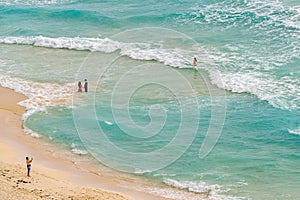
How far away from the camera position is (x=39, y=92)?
38.2 m

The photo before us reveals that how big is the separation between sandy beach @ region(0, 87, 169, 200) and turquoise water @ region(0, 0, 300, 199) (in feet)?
3.87

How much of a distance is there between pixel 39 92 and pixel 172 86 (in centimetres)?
952

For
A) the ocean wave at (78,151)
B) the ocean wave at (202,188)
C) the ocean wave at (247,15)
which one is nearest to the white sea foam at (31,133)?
the ocean wave at (78,151)

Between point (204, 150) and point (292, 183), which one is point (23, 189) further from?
point (292, 183)

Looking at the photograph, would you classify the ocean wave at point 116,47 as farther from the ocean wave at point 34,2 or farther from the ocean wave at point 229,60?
the ocean wave at point 34,2

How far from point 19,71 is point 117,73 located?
796 centimetres

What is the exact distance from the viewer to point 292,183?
1035 inches

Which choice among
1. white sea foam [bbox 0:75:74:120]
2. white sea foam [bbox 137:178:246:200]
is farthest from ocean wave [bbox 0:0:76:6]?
A: white sea foam [bbox 137:178:246:200]

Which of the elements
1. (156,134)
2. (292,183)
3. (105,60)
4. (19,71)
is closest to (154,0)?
(105,60)

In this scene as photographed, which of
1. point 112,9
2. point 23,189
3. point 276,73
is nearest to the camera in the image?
point 23,189

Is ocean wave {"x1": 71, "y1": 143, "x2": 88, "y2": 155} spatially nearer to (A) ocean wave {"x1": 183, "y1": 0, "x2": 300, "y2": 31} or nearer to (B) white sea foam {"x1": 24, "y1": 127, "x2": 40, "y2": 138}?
(B) white sea foam {"x1": 24, "y1": 127, "x2": 40, "y2": 138}

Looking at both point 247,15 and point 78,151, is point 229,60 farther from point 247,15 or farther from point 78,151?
point 78,151

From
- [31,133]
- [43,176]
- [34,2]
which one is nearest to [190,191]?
[43,176]

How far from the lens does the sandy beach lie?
→ 2353 centimetres
